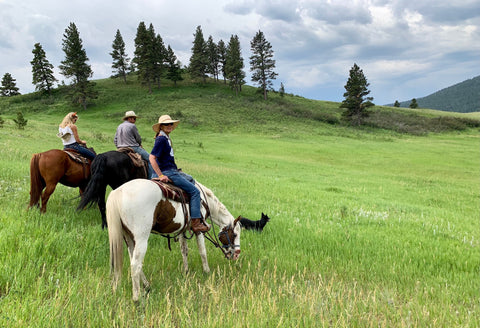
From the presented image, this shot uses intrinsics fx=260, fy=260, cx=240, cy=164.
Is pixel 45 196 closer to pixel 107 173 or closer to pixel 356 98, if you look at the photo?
pixel 107 173

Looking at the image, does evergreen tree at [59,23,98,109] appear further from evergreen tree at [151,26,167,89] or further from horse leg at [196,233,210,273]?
horse leg at [196,233,210,273]

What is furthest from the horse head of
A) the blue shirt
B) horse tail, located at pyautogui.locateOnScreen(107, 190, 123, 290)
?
horse tail, located at pyautogui.locateOnScreen(107, 190, 123, 290)

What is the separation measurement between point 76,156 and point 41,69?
7384 cm

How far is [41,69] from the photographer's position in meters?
63.0

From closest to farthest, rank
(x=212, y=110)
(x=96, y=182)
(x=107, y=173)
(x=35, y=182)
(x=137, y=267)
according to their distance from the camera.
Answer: (x=137, y=267)
(x=96, y=182)
(x=35, y=182)
(x=107, y=173)
(x=212, y=110)

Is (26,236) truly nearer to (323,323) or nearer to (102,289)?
(102,289)

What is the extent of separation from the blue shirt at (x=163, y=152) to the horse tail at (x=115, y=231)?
115 centimetres

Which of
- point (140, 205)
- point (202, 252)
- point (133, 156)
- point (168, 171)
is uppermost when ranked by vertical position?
point (133, 156)

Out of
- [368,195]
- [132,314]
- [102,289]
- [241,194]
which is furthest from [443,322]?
[368,195]

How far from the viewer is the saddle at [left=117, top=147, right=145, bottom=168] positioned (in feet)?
24.7

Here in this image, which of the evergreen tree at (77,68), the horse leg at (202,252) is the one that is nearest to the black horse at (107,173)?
the horse leg at (202,252)

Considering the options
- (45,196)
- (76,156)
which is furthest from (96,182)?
(76,156)

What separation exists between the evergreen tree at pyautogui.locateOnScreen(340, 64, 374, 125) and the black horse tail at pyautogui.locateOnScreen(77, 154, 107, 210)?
6409cm

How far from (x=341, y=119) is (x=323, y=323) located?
6798cm
